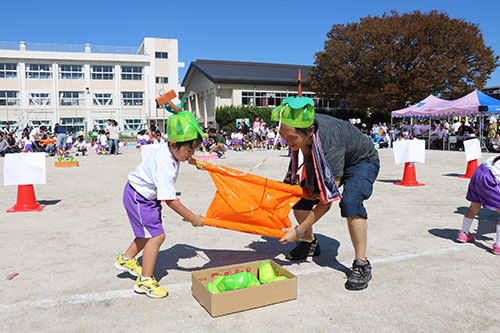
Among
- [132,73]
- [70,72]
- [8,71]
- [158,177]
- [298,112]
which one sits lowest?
[158,177]

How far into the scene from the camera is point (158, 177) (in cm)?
304

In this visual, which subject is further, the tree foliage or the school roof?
the school roof

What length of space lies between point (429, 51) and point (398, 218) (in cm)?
3521

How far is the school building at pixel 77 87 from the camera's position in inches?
1900

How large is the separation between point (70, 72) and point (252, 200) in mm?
56059

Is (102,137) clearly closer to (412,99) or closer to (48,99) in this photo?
(412,99)

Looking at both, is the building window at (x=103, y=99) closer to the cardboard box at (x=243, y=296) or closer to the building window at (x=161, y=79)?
the building window at (x=161, y=79)

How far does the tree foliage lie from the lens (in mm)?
35531

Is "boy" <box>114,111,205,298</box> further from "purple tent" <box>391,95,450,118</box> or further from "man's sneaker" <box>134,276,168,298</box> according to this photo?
"purple tent" <box>391,95,450,118</box>

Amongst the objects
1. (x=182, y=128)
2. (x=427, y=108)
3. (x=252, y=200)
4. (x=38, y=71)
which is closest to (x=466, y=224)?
(x=252, y=200)

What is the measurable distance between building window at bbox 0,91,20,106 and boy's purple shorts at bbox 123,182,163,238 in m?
56.5

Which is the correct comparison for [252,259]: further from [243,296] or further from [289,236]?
[243,296]

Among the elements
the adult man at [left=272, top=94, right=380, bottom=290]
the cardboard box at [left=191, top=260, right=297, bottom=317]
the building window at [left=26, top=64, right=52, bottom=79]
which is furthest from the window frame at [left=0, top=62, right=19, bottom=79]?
the cardboard box at [left=191, top=260, right=297, bottom=317]

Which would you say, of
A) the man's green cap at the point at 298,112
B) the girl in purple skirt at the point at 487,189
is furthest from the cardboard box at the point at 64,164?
the girl in purple skirt at the point at 487,189
